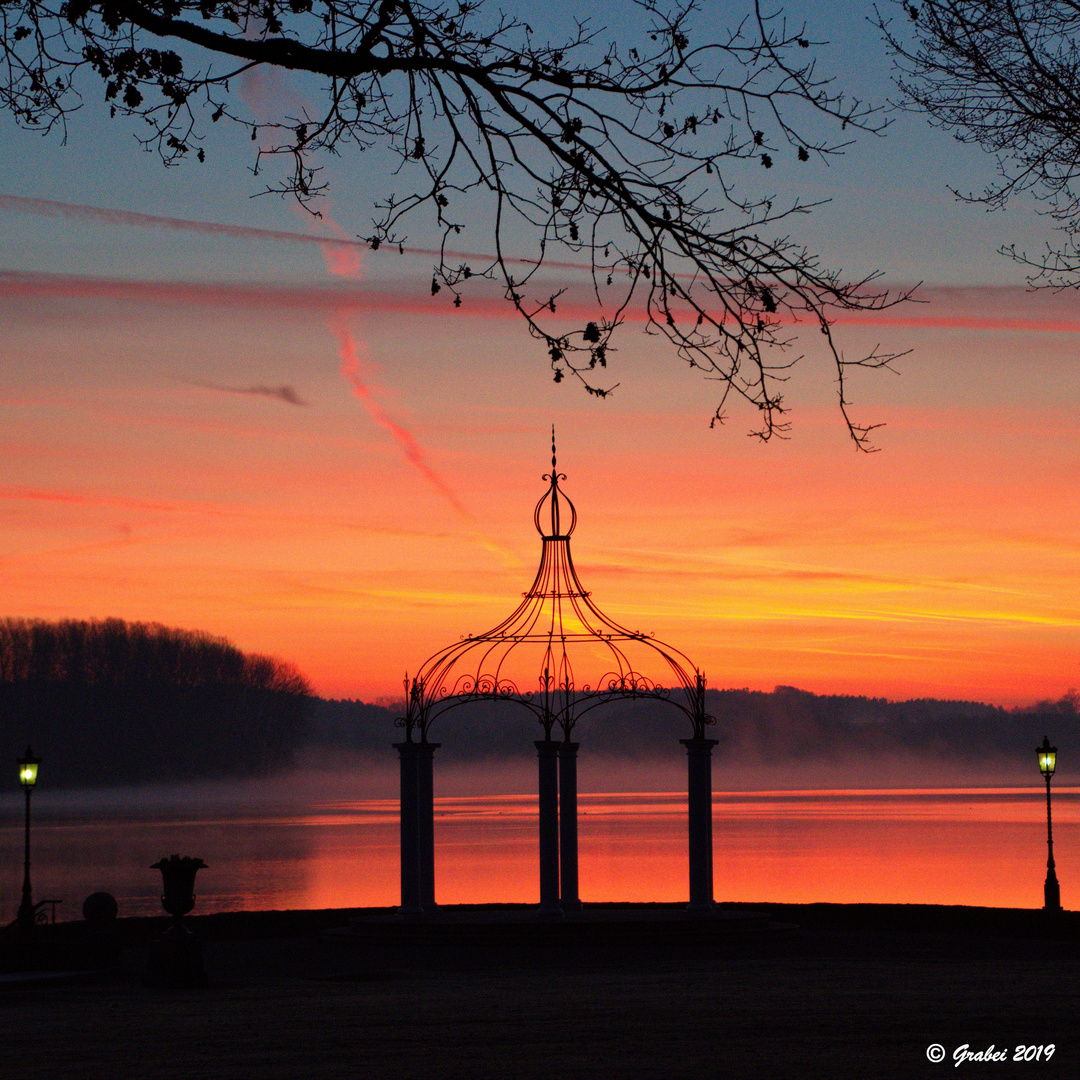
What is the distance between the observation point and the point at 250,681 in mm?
137125

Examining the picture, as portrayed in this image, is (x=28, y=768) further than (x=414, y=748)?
Yes

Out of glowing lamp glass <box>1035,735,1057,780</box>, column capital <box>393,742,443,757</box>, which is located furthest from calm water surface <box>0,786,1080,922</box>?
column capital <box>393,742,443,757</box>

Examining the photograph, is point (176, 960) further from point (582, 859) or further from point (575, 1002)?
point (582, 859)

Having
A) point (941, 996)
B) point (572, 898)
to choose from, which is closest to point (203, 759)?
point (572, 898)

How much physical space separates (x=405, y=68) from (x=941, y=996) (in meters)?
8.55

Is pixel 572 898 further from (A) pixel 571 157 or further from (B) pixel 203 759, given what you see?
(B) pixel 203 759

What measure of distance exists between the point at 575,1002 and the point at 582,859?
6293 centimetres

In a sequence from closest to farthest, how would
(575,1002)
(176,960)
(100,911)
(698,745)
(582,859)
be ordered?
(575,1002) < (176,960) < (100,911) < (698,745) < (582,859)

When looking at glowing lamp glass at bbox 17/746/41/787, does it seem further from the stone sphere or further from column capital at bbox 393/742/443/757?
column capital at bbox 393/742/443/757

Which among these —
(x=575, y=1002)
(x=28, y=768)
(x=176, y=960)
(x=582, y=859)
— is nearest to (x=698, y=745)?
(x=176, y=960)

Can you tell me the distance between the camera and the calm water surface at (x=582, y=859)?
179 feet

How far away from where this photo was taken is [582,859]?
76.1 m

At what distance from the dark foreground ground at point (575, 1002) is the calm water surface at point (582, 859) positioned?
27.5 meters

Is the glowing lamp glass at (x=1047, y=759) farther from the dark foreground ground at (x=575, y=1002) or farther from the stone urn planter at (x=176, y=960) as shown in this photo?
the stone urn planter at (x=176, y=960)
